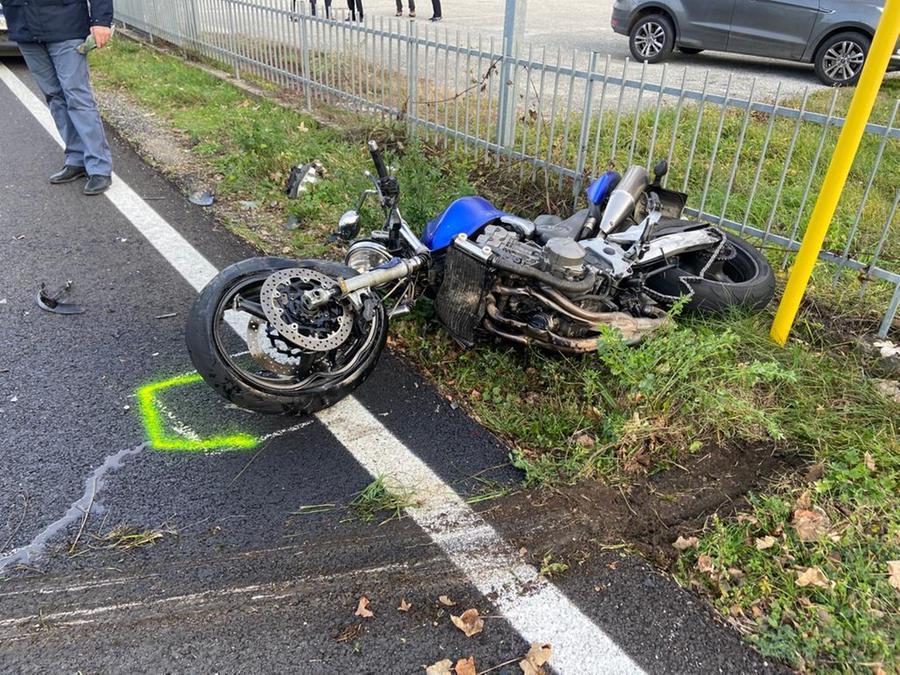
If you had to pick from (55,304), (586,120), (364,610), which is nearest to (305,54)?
(586,120)

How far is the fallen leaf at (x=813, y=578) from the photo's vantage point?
248 cm

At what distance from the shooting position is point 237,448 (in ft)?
10.2

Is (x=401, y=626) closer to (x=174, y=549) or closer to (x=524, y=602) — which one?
(x=524, y=602)

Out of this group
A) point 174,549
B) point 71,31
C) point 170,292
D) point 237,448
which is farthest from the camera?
point 71,31

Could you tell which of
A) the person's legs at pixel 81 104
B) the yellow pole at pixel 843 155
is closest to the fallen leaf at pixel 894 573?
the yellow pole at pixel 843 155

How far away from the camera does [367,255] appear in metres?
3.48

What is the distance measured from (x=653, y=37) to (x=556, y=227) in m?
8.48

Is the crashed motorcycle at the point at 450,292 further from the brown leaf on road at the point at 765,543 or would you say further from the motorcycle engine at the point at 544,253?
the brown leaf on road at the point at 765,543

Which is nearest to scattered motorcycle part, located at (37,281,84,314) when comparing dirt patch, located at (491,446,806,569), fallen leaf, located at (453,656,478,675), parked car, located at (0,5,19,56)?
dirt patch, located at (491,446,806,569)

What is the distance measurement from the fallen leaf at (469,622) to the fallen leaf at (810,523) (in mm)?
1303

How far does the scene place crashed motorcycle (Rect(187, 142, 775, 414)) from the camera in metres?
3.03

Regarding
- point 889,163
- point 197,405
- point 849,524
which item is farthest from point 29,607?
point 889,163

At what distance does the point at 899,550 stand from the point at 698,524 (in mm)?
722

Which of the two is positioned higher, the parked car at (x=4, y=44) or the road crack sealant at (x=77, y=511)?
the parked car at (x=4, y=44)
